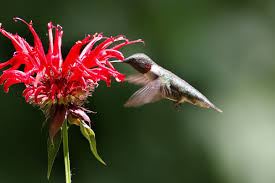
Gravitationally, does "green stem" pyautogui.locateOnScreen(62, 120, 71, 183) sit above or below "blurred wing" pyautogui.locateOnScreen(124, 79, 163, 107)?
below

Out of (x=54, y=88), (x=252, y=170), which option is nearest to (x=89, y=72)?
(x=54, y=88)

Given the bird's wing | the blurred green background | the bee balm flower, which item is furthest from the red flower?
the blurred green background

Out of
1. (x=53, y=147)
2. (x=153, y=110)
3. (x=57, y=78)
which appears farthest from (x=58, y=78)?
(x=153, y=110)

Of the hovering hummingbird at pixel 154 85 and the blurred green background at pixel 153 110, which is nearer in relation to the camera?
the hovering hummingbird at pixel 154 85

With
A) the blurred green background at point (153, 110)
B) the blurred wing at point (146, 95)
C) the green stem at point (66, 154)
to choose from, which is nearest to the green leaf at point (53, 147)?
the green stem at point (66, 154)

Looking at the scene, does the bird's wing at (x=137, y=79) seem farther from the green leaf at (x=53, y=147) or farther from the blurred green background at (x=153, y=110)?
the blurred green background at (x=153, y=110)

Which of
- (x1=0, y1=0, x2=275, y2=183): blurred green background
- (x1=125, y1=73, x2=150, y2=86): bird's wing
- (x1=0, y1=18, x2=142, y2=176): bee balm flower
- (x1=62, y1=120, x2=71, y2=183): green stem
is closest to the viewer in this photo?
(x1=62, y1=120, x2=71, y2=183): green stem

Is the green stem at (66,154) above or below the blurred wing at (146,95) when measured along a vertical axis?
below

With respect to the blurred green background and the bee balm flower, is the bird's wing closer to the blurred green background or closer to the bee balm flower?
the bee balm flower
